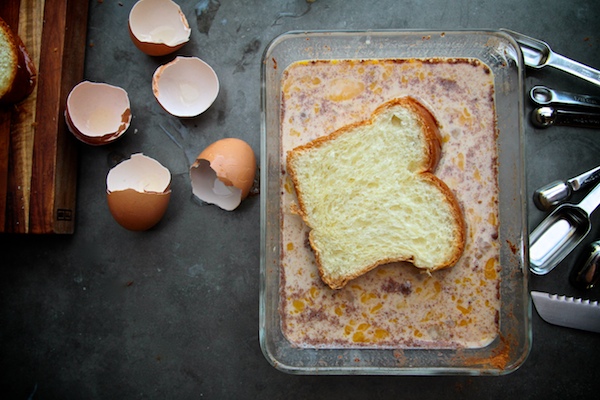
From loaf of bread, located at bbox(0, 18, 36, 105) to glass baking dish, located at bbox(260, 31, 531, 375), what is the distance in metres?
0.89

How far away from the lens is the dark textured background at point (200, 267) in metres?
1.98

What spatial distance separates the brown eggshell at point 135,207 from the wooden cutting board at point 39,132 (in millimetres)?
235

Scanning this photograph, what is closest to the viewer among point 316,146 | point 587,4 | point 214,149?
point 316,146

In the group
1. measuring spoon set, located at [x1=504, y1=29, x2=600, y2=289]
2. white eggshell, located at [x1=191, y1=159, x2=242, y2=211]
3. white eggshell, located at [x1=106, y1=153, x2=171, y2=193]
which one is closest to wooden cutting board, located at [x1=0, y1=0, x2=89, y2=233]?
white eggshell, located at [x1=106, y1=153, x2=171, y2=193]

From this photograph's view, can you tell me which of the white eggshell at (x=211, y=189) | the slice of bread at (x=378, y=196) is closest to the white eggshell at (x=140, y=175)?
the white eggshell at (x=211, y=189)

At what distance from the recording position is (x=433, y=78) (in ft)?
5.98

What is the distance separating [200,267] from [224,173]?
1.39ft

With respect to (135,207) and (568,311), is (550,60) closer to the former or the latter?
(568,311)

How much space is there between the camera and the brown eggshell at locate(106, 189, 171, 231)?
1864 millimetres

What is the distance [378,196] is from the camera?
69.8 inches

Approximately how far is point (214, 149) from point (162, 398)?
1.01 metres

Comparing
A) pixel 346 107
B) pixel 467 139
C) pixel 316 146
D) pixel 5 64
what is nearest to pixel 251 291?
pixel 316 146

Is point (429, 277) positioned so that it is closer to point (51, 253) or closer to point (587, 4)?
point (587, 4)

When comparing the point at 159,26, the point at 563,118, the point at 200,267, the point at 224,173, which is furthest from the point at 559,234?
the point at 159,26
